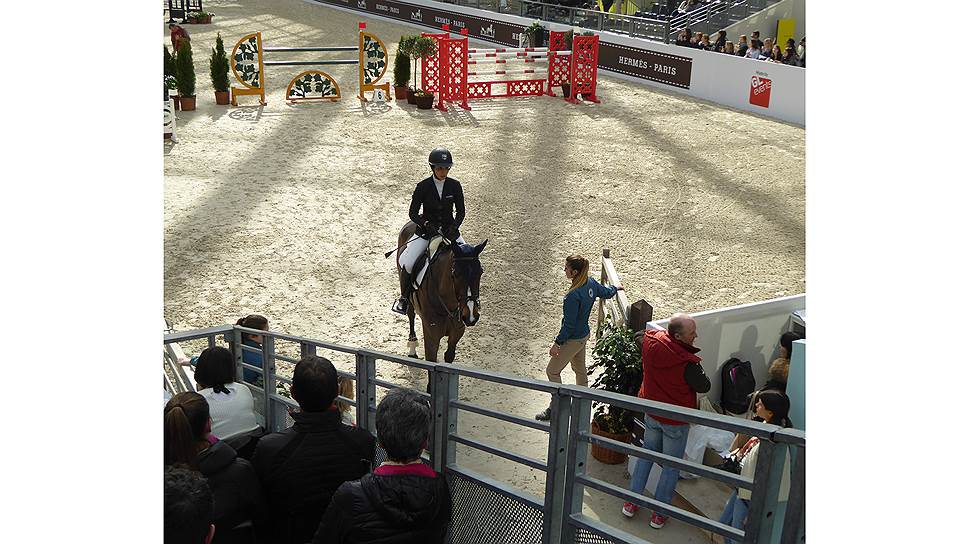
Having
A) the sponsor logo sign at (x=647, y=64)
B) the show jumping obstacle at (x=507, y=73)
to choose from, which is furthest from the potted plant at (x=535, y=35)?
the show jumping obstacle at (x=507, y=73)

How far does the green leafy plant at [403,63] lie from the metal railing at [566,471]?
15036 mm

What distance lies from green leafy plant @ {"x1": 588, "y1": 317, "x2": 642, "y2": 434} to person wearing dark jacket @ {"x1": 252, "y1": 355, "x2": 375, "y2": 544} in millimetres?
3213

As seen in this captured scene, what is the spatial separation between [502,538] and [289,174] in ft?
37.2

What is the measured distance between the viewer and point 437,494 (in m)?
2.90

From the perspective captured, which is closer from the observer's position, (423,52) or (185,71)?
(185,71)

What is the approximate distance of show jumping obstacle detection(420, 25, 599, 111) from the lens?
741 inches

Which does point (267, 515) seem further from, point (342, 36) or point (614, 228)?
point (342, 36)

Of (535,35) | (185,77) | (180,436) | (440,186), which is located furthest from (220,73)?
(180,436)

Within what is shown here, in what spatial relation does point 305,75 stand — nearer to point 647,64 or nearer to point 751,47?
point 647,64

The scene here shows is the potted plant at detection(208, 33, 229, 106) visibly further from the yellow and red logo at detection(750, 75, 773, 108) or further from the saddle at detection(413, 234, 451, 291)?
the saddle at detection(413, 234, 451, 291)

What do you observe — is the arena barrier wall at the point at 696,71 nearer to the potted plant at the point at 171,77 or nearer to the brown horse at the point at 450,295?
the potted plant at the point at 171,77

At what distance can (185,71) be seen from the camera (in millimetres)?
17859

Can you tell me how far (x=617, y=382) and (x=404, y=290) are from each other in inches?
95.0

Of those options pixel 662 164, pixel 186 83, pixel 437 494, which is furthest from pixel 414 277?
pixel 186 83
